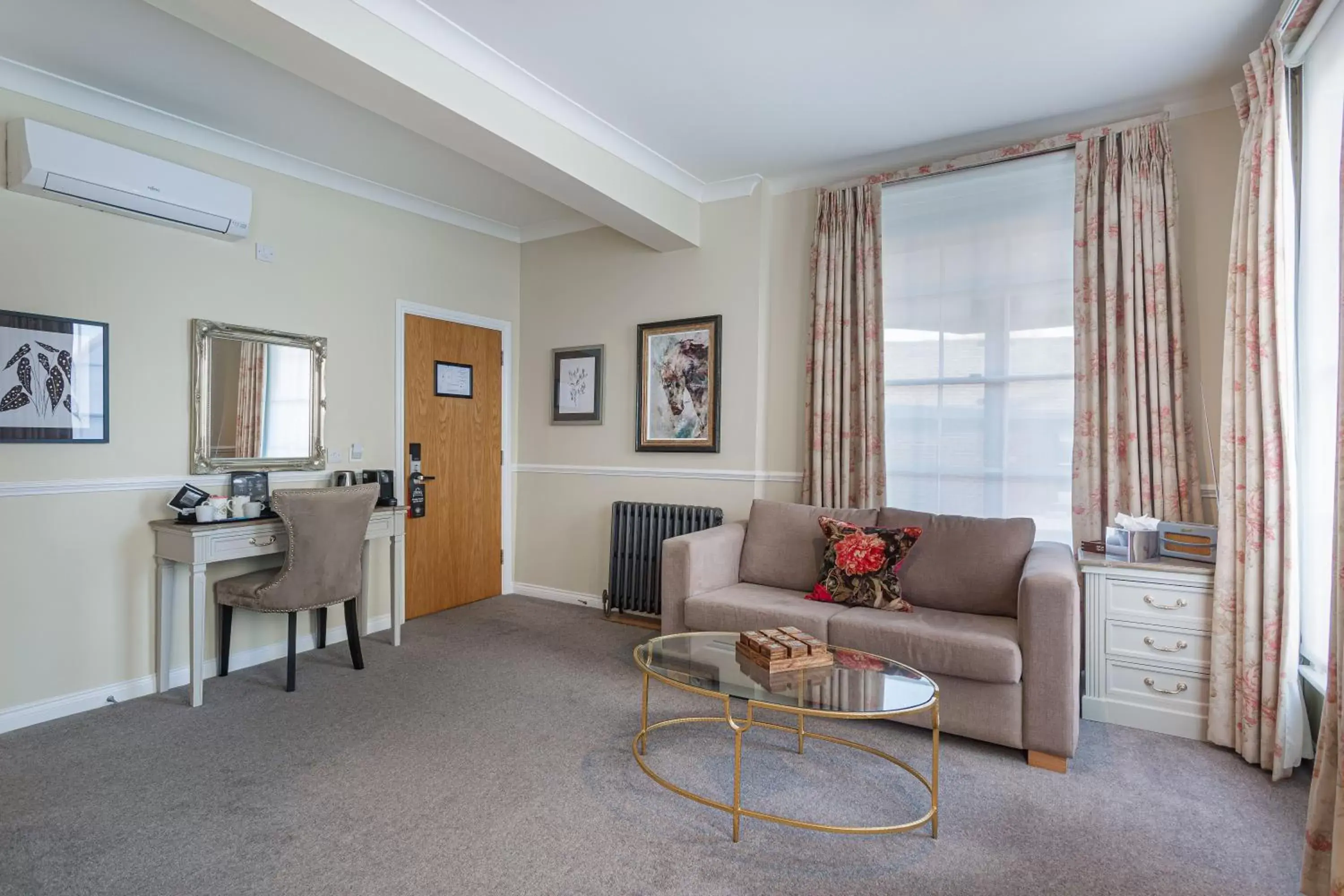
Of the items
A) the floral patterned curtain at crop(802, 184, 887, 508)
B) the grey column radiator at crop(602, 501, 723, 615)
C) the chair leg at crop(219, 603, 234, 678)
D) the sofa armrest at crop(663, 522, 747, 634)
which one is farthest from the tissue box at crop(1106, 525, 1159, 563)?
the chair leg at crop(219, 603, 234, 678)

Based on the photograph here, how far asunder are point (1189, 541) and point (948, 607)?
3.17 feet

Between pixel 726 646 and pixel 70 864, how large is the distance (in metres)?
2.02

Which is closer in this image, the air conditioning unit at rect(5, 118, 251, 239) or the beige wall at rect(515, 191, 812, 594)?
the air conditioning unit at rect(5, 118, 251, 239)

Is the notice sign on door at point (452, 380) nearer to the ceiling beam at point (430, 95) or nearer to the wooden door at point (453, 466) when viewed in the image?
the wooden door at point (453, 466)

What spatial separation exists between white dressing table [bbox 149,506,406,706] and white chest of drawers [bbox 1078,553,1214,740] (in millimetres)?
3387

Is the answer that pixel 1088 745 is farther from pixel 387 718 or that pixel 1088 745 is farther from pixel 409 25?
pixel 409 25

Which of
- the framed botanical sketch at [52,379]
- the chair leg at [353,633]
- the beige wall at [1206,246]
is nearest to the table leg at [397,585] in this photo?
the chair leg at [353,633]

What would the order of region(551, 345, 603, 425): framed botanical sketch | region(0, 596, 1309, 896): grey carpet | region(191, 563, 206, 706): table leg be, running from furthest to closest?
region(551, 345, 603, 425): framed botanical sketch, region(191, 563, 206, 706): table leg, region(0, 596, 1309, 896): grey carpet

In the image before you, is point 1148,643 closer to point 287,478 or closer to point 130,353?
point 287,478

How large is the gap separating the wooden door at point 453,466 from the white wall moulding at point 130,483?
2.37ft

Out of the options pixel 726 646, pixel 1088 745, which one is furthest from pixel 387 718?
pixel 1088 745

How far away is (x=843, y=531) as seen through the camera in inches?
134

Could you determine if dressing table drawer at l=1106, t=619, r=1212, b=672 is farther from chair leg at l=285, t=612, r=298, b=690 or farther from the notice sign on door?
the notice sign on door

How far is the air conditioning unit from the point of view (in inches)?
112
